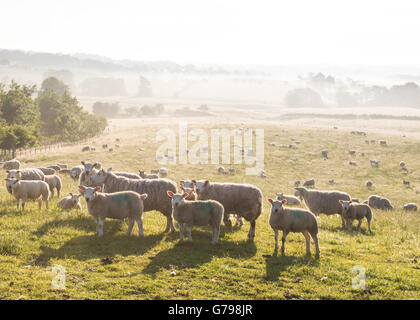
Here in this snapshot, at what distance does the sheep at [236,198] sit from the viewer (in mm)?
15688

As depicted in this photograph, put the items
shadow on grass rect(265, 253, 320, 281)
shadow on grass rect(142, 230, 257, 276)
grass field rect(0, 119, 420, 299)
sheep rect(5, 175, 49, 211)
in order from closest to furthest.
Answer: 1. grass field rect(0, 119, 420, 299)
2. shadow on grass rect(265, 253, 320, 281)
3. shadow on grass rect(142, 230, 257, 276)
4. sheep rect(5, 175, 49, 211)

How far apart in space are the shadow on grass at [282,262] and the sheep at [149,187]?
4943mm

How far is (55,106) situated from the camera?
73188mm

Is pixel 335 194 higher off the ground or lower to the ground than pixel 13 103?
lower

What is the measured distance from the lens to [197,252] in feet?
42.0

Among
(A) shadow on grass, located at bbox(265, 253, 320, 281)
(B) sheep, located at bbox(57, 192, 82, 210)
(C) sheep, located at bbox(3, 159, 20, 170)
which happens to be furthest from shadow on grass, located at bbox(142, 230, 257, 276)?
(C) sheep, located at bbox(3, 159, 20, 170)

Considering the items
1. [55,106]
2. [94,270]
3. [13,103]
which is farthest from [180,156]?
[94,270]

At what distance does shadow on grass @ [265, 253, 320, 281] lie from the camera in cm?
1146

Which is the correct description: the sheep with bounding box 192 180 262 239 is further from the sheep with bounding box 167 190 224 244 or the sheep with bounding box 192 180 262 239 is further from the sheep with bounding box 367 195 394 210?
the sheep with bounding box 367 195 394 210

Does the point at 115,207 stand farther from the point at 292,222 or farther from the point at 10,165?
the point at 10,165

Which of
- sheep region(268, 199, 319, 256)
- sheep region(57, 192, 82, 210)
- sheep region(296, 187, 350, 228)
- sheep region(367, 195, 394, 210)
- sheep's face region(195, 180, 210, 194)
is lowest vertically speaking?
sheep region(367, 195, 394, 210)

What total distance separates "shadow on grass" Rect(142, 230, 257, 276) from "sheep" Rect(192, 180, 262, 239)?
143cm
